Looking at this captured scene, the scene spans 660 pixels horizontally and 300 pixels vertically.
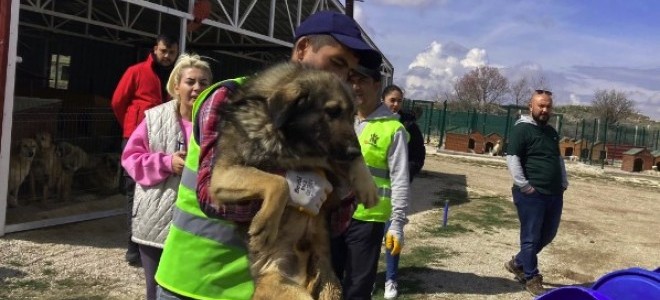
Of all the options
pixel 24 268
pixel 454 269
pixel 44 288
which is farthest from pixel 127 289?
pixel 454 269

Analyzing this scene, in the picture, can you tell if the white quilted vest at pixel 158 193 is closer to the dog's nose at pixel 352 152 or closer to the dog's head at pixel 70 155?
the dog's nose at pixel 352 152

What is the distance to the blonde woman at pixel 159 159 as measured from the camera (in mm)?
4008

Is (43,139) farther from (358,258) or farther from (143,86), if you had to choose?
(358,258)

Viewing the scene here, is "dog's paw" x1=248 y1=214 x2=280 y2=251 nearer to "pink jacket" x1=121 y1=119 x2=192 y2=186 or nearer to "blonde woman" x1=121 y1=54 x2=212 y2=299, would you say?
"blonde woman" x1=121 y1=54 x2=212 y2=299

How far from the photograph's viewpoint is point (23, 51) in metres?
22.5

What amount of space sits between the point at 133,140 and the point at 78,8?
17.8 meters

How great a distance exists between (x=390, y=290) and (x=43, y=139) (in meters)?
6.08

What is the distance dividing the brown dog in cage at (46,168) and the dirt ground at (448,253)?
119 cm

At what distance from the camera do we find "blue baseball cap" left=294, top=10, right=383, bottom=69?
7.54 feet

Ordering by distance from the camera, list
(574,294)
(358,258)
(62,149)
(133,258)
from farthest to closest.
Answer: (62,149), (133,258), (358,258), (574,294)

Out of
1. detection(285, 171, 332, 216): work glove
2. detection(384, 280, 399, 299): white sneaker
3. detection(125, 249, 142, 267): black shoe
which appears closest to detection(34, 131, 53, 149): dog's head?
detection(125, 249, 142, 267): black shoe

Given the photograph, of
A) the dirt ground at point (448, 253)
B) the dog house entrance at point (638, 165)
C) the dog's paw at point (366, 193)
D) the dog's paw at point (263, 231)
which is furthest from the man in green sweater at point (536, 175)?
the dog house entrance at point (638, 165)

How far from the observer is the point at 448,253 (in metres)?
9.91

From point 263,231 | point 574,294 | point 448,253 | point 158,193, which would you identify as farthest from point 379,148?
point 448,253
